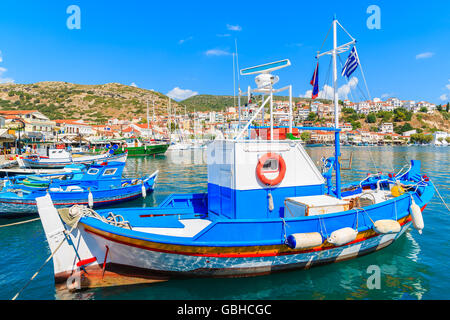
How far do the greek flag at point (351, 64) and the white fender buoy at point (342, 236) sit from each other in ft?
16.7

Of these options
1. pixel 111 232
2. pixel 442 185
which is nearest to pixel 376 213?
pixel 111 232

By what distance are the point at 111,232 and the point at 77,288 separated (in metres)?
1.71

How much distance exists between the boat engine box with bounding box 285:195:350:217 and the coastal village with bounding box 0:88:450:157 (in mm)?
1812

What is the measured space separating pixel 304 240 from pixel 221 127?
415cm

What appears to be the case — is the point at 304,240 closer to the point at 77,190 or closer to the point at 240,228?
the point at 240,228

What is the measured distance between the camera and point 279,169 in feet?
23.4

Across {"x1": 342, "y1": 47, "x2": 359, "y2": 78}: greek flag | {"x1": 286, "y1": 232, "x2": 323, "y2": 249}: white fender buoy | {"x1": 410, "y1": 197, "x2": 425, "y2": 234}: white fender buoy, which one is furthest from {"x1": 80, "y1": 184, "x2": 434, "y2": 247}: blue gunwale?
{"x1": 342, "y1": 47, "x2": 359, "y2": 78}: greek flag

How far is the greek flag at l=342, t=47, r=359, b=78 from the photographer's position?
27.0 feet

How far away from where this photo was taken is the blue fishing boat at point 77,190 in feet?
40.6

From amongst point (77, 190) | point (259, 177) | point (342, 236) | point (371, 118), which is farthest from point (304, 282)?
point (371, 118)

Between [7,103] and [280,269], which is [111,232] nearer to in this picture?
[280,269]

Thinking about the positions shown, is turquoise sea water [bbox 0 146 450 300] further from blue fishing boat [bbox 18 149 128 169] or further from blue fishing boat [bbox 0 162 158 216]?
blue fishing boat [bbox 18 149 128 169]
